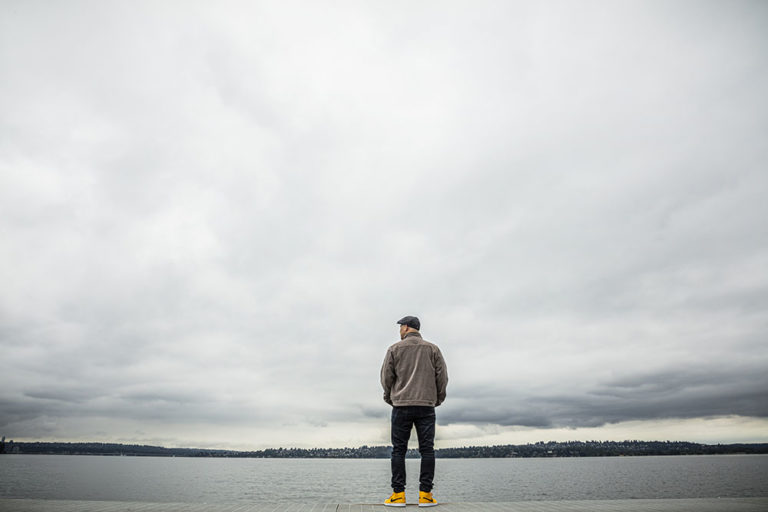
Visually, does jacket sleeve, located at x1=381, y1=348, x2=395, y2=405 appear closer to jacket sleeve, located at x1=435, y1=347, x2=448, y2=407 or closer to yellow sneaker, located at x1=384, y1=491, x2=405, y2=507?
jacket sleeve, located at x1=435, y1=347, x2=448, y2=407

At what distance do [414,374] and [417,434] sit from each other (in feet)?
3.19

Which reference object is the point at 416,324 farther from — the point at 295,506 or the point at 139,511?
the point at 139,511

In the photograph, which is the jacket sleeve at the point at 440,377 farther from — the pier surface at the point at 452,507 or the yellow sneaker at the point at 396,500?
the pier surface at the point at 452,507

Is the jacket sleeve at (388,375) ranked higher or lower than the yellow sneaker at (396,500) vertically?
higher

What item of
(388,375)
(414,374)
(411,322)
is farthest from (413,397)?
(411,322)

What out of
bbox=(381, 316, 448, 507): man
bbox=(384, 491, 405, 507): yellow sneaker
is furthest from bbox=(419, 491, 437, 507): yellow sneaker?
bbox=(384, 491, 405, 507): yellow sneaker

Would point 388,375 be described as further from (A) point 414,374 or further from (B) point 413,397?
(B) point 413,397

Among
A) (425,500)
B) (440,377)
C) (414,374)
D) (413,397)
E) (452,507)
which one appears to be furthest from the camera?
(440,377)

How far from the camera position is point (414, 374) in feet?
24.1

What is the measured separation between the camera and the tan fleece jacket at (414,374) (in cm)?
728

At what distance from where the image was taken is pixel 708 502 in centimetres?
→ 712

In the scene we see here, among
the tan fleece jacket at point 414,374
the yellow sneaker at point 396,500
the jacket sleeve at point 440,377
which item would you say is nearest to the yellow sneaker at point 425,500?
the yellow sneaker at point 396,500

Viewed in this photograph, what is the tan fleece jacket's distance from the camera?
7277mm

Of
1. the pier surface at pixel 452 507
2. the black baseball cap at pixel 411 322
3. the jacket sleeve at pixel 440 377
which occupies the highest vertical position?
the black baseball cap at pixel 411 322
